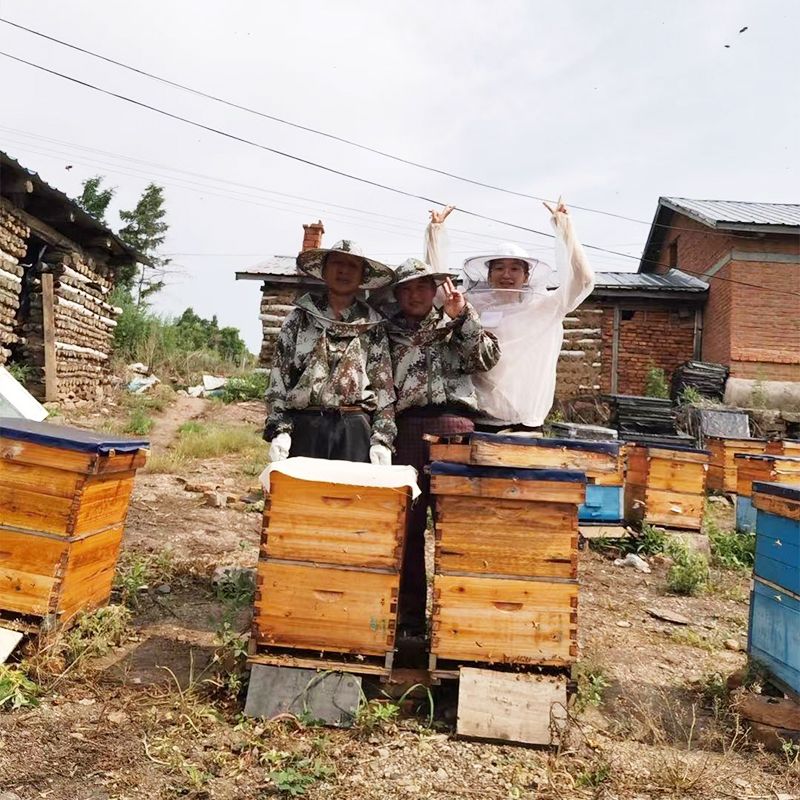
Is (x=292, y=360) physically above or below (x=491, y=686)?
above

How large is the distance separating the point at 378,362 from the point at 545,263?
3.53 ft

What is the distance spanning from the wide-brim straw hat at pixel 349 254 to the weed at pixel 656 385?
39.6ft

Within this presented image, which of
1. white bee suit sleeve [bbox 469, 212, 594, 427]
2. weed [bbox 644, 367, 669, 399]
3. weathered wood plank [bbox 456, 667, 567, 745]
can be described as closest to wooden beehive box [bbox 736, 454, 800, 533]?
white bee suit sleeve [bbox 469, 212, 594, 427]

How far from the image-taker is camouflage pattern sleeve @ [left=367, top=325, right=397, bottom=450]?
11.2ft

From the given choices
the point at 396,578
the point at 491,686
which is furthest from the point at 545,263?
the point at 491,686

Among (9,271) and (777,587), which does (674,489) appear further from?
(9,271)

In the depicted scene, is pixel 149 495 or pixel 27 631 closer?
pixel 27 631

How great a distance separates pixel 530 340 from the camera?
141 inches

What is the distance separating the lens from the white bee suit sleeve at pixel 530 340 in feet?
11.6

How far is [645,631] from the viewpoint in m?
4.53

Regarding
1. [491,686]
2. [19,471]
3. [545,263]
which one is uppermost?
[545,263]

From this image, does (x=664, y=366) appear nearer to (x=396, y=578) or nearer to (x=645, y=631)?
(x=645, y=631)

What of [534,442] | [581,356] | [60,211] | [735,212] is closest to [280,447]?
[534,442]

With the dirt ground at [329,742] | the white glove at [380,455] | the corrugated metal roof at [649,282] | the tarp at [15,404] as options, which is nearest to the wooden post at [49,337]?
the tarp at [15,404]
